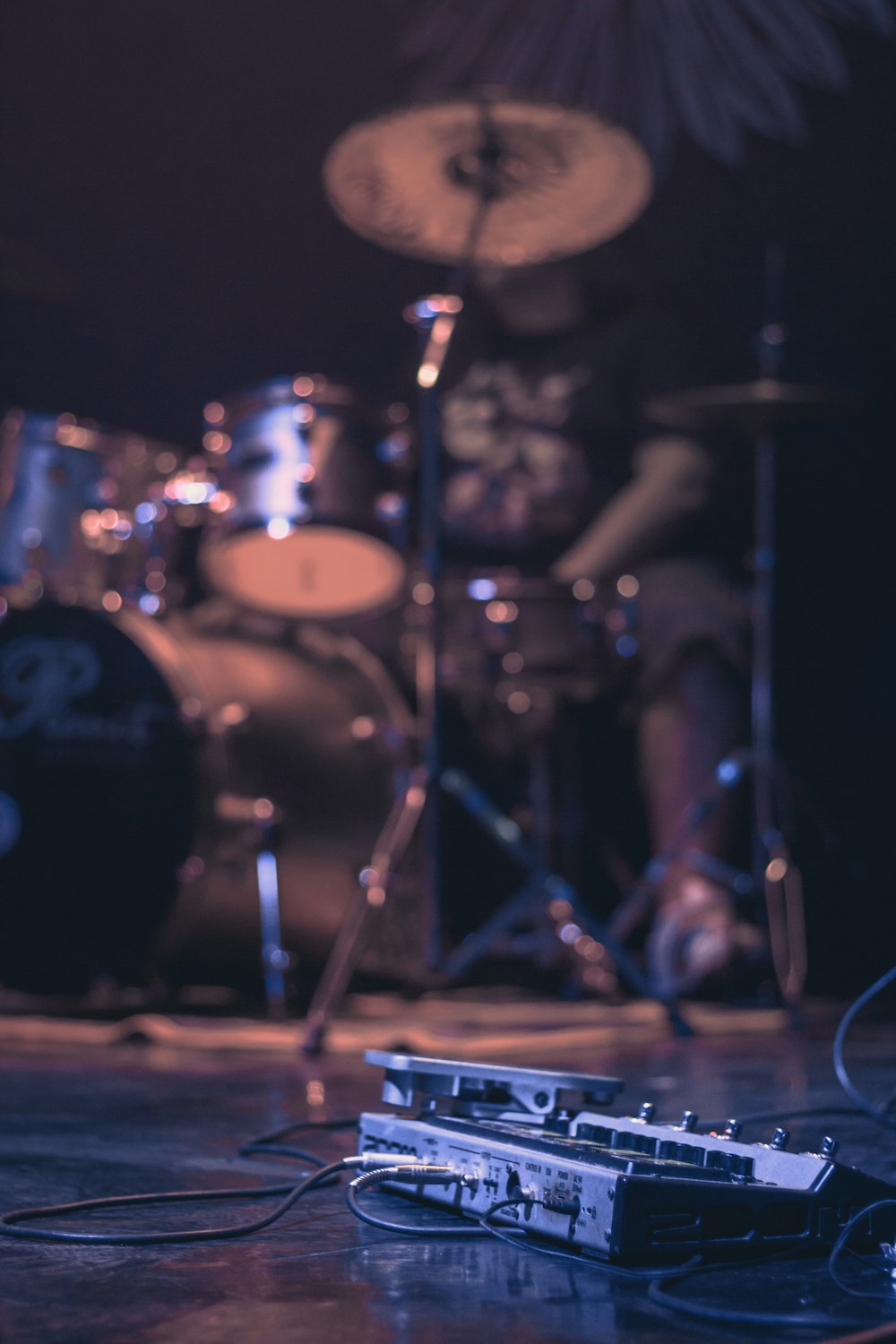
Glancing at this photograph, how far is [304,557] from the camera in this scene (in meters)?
3.17

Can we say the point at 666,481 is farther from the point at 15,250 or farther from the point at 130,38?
the point at 130,38

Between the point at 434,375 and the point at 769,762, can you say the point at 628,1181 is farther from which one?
the point at 769,762

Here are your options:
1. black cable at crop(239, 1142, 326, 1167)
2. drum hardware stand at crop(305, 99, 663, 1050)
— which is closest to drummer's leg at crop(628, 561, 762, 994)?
drum hardware stand at crop(305, 99, 663, 1050)

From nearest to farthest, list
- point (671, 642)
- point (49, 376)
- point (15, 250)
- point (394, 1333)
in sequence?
point (394, 1333)
point (15, 250)
point (671, 642)
point (49, 376)

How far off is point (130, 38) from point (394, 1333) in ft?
15.0

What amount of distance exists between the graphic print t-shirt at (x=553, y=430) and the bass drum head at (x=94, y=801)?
1205mm

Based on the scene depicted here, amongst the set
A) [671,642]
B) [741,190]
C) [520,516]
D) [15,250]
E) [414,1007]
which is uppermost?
[741,190]

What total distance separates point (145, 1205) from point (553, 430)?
10.0 feet

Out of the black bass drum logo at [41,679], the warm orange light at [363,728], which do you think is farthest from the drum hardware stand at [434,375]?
the black bass drum logo at [41,679]

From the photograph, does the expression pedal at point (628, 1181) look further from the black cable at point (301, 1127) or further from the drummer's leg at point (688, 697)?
the drummer's leg at point (688, 697)

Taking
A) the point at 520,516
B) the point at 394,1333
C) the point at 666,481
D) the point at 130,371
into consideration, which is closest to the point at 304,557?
the point at 520,516

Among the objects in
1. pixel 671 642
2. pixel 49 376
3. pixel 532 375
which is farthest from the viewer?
pixel 49 376

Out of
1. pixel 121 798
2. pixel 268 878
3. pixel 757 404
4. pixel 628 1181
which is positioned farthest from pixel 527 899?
pixel 628 1181

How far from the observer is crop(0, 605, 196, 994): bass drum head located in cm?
285
